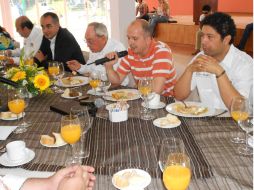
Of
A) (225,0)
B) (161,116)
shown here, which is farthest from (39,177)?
(225,0)

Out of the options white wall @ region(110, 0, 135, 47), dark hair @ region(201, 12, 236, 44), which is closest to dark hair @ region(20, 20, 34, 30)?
white wall @ region(110, 0, 135, 47)

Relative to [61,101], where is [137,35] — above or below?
above

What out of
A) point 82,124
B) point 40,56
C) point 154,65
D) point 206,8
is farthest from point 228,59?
point 206,8

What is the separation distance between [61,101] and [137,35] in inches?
31.2

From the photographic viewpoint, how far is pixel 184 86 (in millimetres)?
2256

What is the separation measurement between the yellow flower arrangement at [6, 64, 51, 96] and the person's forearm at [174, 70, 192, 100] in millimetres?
889

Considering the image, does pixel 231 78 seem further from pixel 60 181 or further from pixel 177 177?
pixel 60 181

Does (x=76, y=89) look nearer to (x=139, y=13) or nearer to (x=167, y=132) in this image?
(x=167, y=132)

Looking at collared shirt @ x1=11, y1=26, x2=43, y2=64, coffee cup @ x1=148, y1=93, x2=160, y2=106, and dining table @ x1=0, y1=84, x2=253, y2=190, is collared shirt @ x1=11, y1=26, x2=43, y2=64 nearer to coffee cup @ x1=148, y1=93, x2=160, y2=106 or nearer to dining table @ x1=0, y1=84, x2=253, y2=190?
dining table @ x1=0, y1=84, x2=253, y2=190

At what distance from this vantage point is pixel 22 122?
6.13 feet

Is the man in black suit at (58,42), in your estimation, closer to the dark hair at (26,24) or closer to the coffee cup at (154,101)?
the dark hair at (26,24)

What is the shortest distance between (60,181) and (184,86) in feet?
4.18

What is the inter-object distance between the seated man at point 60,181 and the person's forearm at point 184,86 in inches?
46.7

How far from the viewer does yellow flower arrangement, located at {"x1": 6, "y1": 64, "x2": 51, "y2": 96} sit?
84.2 inches
